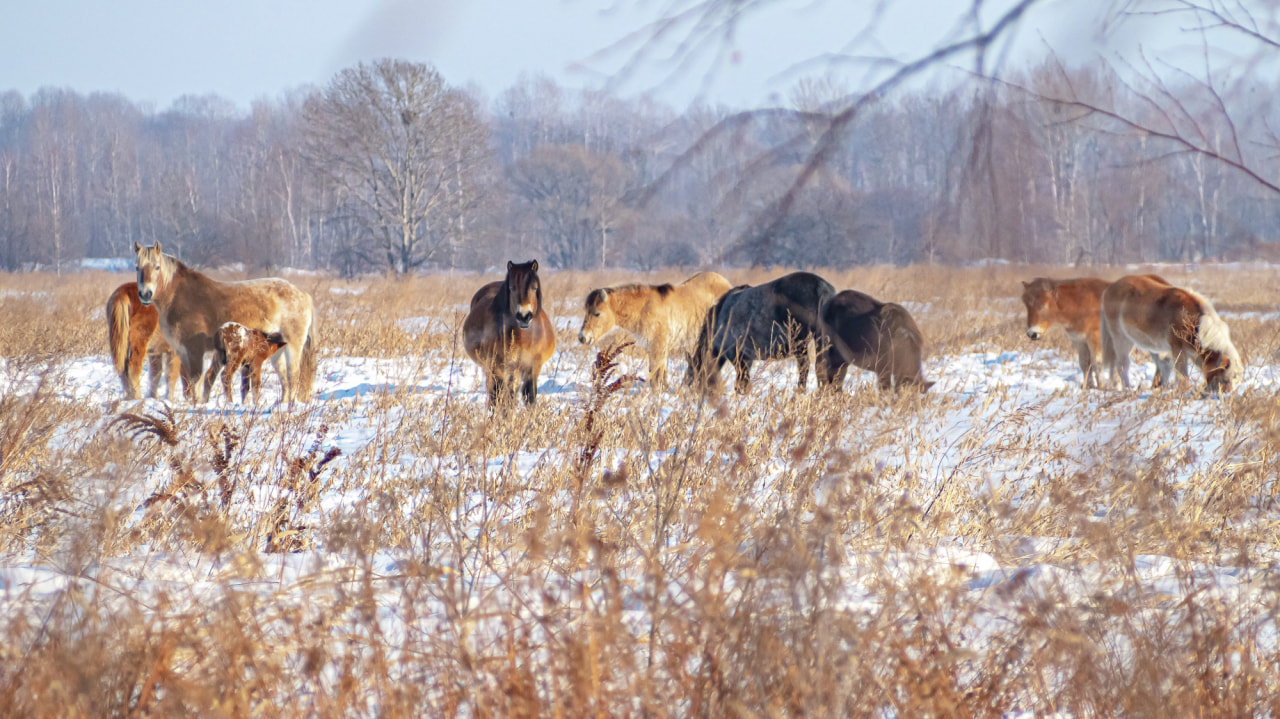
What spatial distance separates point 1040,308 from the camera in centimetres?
1023

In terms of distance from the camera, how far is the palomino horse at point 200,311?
27.2 ft

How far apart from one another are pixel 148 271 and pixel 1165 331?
9921 millimetres

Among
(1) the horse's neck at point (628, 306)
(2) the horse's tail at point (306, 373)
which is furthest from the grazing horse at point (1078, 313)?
(2) the horse's tail at point (306, 373)

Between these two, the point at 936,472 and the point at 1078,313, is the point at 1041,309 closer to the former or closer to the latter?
the point at 1078,313

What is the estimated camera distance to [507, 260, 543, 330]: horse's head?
6.77m

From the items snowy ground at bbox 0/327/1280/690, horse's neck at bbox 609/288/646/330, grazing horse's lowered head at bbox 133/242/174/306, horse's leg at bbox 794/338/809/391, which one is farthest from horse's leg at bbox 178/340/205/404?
horse's leg at bbox 794/338/809/391

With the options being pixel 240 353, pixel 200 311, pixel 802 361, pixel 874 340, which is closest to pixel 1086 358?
pixel 874 340

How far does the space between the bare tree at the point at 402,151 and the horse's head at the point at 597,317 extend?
612 inches

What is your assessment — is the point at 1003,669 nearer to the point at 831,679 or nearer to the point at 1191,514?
the point at 831,679

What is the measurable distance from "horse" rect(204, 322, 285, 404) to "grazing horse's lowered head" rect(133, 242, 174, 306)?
0.69 m

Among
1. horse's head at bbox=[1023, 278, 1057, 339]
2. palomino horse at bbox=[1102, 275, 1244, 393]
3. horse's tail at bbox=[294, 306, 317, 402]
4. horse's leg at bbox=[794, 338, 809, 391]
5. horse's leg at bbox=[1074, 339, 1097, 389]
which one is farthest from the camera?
horse's leg at bbox=[1074, 339, 1097, 389]

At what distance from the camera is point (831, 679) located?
1.54 metres

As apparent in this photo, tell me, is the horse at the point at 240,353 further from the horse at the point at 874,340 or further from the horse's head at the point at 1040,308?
the horse's head at the point at 1040,308

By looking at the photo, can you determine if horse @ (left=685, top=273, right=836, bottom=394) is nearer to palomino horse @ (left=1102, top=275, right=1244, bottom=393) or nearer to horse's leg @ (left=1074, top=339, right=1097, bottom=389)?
palomino horse @ (left=1102, top=275, right=1244, bottom=393)
